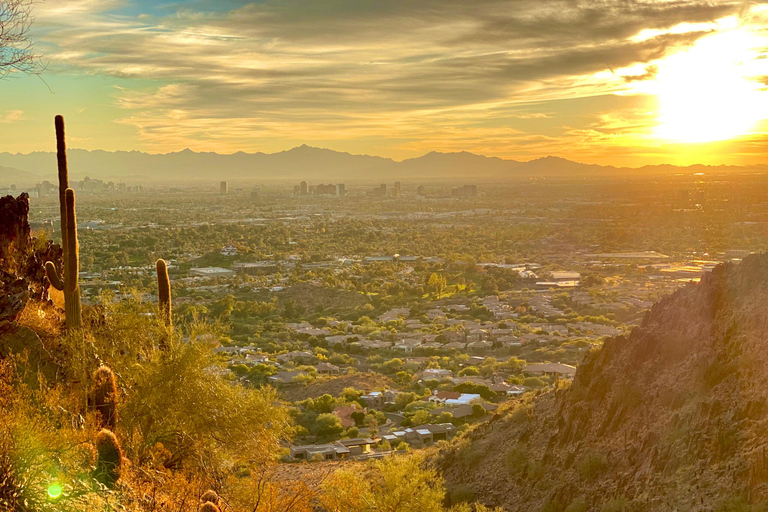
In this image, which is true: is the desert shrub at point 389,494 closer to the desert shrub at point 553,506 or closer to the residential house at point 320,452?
the desert shrub at point 553,506

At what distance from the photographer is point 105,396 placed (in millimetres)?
12430

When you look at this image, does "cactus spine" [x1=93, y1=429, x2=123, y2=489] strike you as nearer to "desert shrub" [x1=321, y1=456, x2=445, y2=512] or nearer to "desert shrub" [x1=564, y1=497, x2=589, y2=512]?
"desert shrub" [x1=321, y1=456, x2=445, y2=512]

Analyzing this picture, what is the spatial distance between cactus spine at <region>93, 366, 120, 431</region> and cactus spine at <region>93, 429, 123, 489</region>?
1.85 meters

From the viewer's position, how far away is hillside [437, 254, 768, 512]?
51.9 ft

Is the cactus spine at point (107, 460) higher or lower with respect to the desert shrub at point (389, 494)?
higher

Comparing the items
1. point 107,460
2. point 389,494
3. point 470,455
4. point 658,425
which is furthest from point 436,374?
point 107,460

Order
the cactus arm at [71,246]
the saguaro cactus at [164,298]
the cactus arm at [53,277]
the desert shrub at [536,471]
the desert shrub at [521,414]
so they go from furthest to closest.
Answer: the desert shrub at [521,414]
the desert shrub at [536,471]
the saguaro cactus at [164,298]
the cactus arm at [53,277]
the cactus arm at [71,246]

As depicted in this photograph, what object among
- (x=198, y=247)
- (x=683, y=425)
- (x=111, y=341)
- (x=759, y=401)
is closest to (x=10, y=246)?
(x=111, y=341)

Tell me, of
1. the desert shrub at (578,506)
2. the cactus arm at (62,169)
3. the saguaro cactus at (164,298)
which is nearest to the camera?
the cactus arm at (62,169)

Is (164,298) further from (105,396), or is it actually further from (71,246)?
(105,396)

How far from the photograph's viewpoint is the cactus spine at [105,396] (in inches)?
487

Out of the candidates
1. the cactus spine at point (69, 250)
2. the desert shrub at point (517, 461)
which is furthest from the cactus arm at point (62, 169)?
the desert shrub at point (517, 461)

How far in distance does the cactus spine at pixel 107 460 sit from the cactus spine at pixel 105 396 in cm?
185

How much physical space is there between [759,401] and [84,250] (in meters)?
93.3
